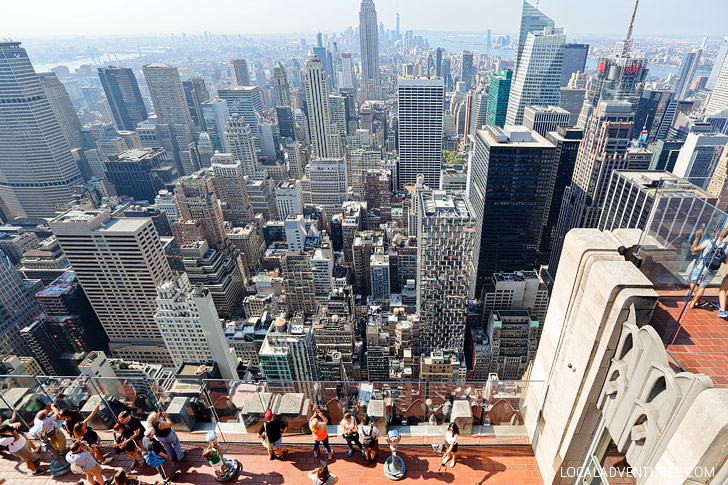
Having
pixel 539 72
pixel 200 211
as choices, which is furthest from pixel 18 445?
pixel 539 72

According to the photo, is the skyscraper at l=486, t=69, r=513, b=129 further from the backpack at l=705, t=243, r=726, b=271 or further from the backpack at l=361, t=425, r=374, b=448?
the backpack at l=361, t=425, r=374, b=448

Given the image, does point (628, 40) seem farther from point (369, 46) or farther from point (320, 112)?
point (369, 46)

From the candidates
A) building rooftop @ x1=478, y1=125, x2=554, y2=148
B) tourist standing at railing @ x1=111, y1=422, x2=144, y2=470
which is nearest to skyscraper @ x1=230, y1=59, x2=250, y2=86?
building rooftop @ x1=478, y1=125, x2=554, y2=148

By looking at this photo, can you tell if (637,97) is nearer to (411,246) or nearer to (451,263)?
(411,246)

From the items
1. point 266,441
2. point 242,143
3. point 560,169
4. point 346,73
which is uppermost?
point 266,441

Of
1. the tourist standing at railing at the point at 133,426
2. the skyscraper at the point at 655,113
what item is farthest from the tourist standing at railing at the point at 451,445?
the skyscraper at the point at 655,113

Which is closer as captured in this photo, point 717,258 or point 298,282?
point 717,258

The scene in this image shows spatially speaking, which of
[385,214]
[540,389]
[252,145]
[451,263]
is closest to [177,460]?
[540,389]
